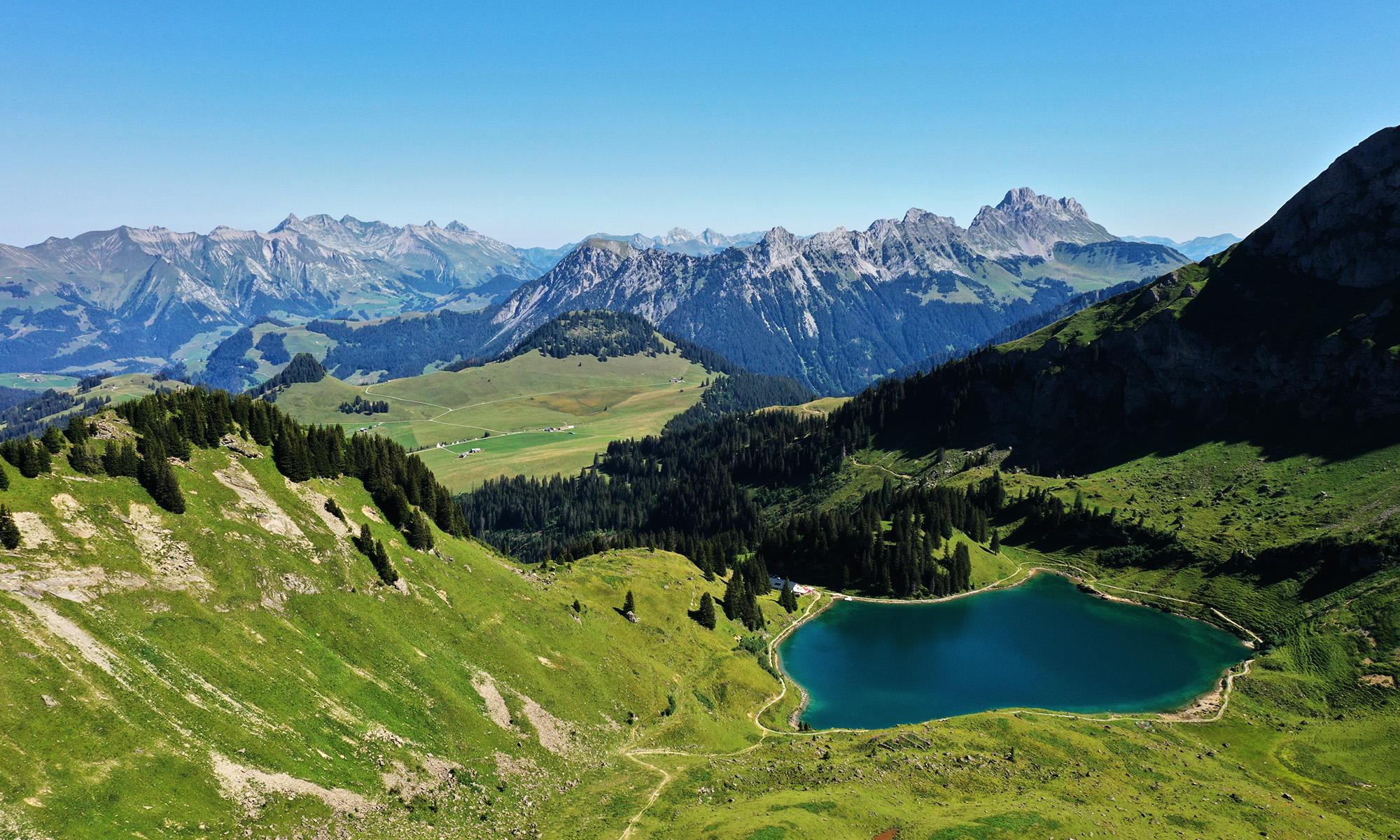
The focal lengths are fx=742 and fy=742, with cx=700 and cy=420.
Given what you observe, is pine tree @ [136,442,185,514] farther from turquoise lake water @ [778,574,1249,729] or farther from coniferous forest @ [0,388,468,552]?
turquoise lake water @ [778,574,1249,729]

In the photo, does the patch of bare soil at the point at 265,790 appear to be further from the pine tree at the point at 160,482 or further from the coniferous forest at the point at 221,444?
the coniferous forest at the point at 221,444

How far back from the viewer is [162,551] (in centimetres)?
6278

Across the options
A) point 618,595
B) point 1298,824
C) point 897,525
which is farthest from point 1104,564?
point 618,595

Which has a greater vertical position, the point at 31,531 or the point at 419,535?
the point at 31,531

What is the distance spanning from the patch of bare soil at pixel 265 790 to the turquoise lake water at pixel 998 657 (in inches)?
2465

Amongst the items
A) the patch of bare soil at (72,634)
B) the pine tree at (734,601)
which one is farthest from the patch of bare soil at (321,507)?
the pine tree at (734,601)

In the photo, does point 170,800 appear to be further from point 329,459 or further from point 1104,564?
point 1104,564

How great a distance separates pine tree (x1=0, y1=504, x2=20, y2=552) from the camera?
177ft

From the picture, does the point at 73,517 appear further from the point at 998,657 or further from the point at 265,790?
the point at 998,657

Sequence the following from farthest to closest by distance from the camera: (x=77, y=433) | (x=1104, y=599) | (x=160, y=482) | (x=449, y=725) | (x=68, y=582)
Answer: (x=1104, y=599) → (x=160, y=482) → (x=77, y=433) → (x=449, y=725) → (x=68, y=582)

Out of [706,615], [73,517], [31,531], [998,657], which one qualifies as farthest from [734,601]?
[31,531]

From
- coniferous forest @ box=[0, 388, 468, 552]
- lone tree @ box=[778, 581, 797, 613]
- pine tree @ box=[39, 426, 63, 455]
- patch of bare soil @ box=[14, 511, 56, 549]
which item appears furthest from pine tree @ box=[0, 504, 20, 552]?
lone tree @ box=[778, 581, 797, 613]

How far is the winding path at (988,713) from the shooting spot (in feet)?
243

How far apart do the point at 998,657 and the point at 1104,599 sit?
40.0 meters
